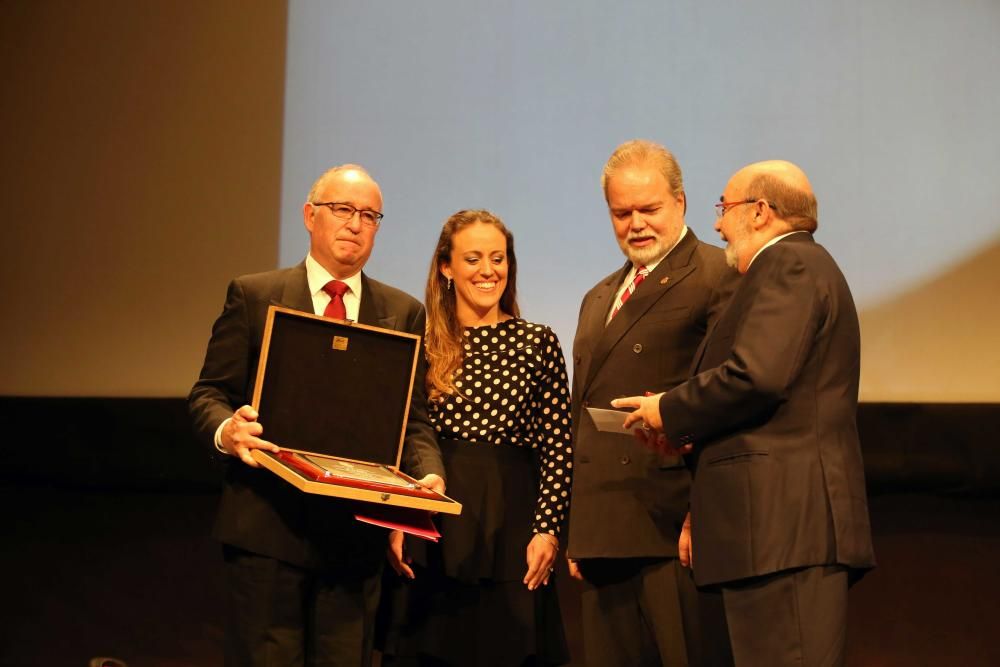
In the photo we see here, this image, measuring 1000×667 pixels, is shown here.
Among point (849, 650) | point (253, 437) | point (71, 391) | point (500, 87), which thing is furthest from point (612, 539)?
point (71, 391)

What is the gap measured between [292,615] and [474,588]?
0.55m

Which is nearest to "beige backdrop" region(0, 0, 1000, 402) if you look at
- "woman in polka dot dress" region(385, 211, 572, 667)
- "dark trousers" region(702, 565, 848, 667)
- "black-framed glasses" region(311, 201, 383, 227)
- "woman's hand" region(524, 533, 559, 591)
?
"woman in polka dot dress" region(385, 211, 572, 667)

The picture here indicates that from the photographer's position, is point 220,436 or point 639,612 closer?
point 220,436

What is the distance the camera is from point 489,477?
2.47 m

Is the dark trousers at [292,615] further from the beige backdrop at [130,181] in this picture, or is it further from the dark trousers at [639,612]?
the beige backdrop at [130,181]

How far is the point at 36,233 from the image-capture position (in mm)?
4484

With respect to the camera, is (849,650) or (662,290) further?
(849,650)

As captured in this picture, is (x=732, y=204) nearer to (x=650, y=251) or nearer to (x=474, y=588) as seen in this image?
(x=650, y=251)

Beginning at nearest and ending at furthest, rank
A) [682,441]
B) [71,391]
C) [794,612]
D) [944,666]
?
[794,612] → [682,441] → [944,666] → [71,391]

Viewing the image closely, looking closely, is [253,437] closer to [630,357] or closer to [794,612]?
[630,357]

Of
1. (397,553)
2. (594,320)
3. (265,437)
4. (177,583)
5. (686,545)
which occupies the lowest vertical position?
(177,583)

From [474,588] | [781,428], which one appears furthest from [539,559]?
[781,428]

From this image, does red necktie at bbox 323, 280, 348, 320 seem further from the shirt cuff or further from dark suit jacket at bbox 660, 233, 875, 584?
dark suit jacket at bbox 660, 233, 875, 584

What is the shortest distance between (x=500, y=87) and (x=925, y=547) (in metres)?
2.61
